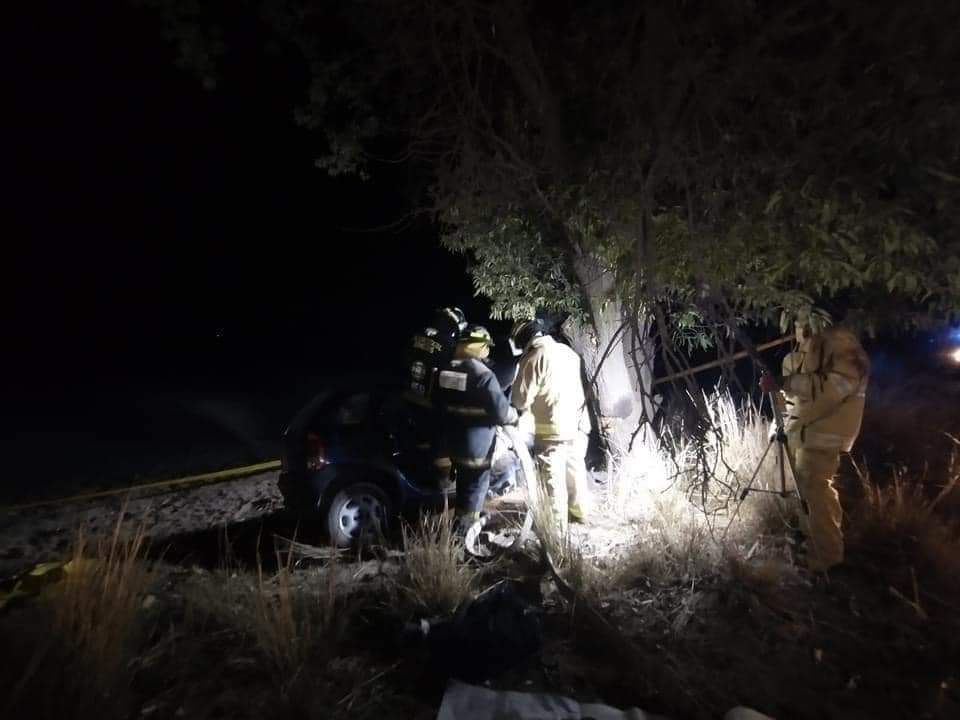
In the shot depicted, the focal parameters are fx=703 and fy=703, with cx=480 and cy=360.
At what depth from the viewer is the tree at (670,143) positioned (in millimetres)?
3998

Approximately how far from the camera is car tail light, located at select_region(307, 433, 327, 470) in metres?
5.77

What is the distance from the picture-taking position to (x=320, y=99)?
6.23 m

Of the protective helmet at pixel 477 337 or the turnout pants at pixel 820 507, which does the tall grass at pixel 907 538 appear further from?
the protective helmet at pixel 477 337

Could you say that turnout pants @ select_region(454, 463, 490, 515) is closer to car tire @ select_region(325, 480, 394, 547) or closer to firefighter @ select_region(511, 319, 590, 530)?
firefighter @ select_region(511, 319, 590, 530)

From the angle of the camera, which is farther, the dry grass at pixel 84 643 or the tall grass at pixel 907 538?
the tall grass at pixel 907 538

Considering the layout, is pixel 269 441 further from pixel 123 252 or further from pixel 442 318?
pixel 123 252

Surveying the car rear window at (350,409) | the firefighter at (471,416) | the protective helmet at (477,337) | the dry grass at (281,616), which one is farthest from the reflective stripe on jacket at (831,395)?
the car rear window at (350,409)

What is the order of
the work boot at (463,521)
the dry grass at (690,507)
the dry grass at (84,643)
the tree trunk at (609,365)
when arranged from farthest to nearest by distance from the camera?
the tree trunk at (609,365) → the work boot at (463,521) → the dry grass at (690,507) → the dry grass at (84,643)

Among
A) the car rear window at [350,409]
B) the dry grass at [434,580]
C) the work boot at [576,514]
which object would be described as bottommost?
the dry grass at [434,580]

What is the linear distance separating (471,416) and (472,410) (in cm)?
Answer: 5

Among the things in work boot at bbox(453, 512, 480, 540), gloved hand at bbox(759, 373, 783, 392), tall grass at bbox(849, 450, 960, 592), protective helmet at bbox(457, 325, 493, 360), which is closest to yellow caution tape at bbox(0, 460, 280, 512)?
work boot at bbox(453, 512, 480, 540)

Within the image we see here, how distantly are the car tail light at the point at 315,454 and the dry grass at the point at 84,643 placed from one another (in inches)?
74.2

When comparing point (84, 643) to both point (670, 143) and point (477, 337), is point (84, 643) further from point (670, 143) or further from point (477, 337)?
point (670, 143)

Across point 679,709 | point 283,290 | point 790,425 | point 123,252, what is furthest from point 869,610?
point 283,290
